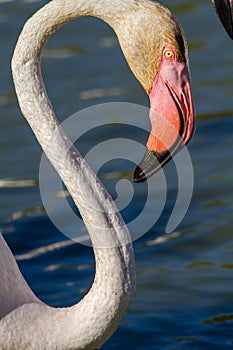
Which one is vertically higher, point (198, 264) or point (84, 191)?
point (84, 191)

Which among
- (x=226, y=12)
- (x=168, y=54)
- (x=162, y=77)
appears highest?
(x=168, y=54)

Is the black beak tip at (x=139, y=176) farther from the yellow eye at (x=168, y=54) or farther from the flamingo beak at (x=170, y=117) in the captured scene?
the yellow eye at (x=168, y=54)

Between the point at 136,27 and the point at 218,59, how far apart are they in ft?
16.6

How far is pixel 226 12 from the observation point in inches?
228

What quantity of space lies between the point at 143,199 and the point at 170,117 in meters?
2.99

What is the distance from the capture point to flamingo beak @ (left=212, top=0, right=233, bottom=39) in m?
5.72

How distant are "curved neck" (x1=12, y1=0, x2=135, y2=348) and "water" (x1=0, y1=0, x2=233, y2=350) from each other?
1121 millimetres

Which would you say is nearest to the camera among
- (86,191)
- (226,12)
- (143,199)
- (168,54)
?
(168,54)

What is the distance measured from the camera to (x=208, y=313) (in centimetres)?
583

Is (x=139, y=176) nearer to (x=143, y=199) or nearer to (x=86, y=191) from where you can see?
(x=86, y=191)

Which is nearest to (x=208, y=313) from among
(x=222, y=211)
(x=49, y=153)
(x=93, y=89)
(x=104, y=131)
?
(x=222, y=211)

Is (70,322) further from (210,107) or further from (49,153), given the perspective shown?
(210,107)

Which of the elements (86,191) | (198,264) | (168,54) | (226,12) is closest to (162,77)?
(168,54)

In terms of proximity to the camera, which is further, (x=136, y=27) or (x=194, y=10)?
(x=194, y=10)
